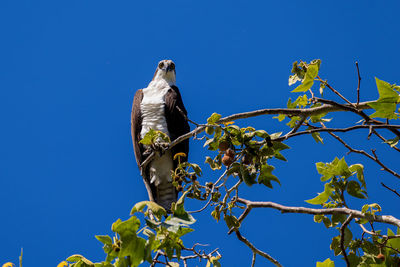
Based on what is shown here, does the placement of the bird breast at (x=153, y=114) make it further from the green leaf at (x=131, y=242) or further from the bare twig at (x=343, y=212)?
the green leaf at (x=131, y=242)

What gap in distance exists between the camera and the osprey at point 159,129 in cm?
596

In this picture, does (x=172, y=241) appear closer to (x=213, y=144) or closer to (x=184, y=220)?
(x=184, y=220)

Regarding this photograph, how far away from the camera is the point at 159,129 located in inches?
236

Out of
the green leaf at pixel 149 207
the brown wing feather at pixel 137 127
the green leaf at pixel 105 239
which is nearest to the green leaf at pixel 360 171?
the green leaf at pixel 149 207

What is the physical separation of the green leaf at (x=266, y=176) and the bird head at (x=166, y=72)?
400 cm

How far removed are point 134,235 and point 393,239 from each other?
155cm

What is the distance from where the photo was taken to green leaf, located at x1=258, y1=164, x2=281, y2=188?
2945mm

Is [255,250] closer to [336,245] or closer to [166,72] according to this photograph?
[336,245]

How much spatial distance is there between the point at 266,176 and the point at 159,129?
3.18 meters

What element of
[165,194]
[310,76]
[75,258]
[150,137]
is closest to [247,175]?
[310,76]

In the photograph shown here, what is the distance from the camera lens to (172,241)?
97.6 inches

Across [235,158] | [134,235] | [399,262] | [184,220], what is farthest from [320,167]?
[134,235]

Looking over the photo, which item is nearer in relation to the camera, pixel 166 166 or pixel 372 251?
pixel 372 251

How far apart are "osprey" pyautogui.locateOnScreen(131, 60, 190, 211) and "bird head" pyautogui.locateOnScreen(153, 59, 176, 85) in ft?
1.82
